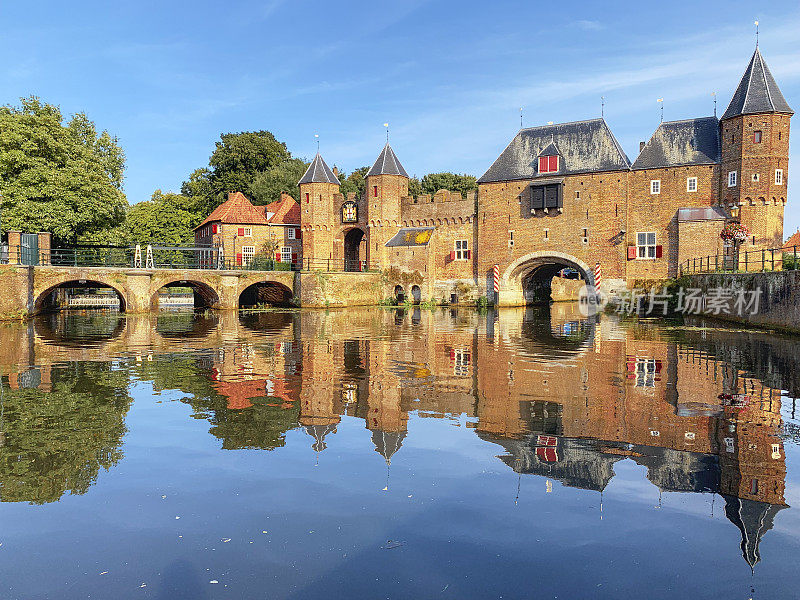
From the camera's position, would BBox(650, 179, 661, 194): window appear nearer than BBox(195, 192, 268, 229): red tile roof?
Yes

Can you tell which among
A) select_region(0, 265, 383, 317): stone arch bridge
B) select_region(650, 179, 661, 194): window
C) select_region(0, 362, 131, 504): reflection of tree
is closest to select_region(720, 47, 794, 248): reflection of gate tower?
select_region(650, 179, 661, 194): window

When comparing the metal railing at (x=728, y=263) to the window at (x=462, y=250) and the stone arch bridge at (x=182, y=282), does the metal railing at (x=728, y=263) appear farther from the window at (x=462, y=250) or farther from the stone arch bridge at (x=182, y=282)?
the stone arch bridge at (x=182, y=282)

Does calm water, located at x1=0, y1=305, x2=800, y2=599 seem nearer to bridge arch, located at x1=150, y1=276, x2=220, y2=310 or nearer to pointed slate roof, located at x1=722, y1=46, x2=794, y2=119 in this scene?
bridge arch, located at x1=150, y1=276, x2=220, y2=310

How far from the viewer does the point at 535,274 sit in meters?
42.7

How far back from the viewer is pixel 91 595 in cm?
349

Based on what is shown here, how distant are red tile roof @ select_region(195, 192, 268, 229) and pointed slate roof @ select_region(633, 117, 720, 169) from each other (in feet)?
102

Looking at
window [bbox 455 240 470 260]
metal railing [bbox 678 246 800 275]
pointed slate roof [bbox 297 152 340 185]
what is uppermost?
pointed slate roof [bbox 297 152 340 185]

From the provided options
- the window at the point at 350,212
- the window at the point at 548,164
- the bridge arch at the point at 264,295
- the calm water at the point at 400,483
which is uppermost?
the window at the point at 548,164

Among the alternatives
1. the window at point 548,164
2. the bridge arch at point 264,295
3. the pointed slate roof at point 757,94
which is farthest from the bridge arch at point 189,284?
the pointed slate roof at point 757,94

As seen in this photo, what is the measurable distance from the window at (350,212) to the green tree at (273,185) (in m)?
14.2

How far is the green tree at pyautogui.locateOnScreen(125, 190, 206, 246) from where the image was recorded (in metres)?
58.5

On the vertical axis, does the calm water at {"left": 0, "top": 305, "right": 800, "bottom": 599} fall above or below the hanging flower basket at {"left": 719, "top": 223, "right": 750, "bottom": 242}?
below

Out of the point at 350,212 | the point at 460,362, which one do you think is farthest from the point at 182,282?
the point at 460,362

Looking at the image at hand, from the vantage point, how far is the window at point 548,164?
1428 inches
